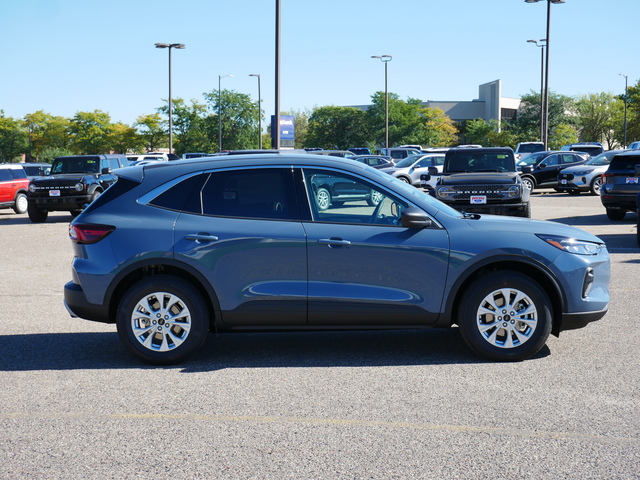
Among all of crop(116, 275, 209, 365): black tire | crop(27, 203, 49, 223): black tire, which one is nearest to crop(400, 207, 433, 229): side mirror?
crop(116, 275, 209, 365): black tire

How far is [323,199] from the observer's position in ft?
21.5

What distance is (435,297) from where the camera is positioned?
20.7ft

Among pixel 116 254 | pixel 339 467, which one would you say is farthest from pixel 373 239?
pixel 339 467

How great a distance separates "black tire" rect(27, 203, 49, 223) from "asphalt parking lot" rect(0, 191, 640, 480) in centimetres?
1475

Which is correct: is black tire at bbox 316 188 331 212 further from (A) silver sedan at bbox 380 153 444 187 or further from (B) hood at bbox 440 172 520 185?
(A) silver sedan at bbox 380 153 444 187

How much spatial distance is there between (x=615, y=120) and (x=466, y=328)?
98666mm

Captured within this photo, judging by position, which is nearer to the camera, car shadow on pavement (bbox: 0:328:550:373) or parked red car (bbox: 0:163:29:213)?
car shadow on pavement (bbox: 0:328:550:373)

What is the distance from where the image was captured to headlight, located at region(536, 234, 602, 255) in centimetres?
639

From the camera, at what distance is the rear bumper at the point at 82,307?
6.43 m

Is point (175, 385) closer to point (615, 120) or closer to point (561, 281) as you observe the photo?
point (561, 281)

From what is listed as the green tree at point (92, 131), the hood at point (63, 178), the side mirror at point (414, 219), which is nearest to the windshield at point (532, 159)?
the hood at point (63, 178)

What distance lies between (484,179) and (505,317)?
11144 mm

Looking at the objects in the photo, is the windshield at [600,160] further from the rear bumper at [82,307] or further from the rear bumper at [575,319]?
the rear bumper at [82,307]

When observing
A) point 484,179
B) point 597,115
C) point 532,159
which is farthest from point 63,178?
point 597,115
